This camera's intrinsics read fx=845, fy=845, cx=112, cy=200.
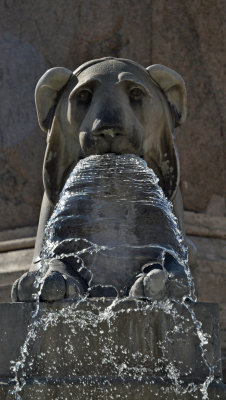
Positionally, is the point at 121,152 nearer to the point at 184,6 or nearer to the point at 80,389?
the point at 80,389

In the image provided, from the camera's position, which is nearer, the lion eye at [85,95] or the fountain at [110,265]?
the fountain at [110,265]

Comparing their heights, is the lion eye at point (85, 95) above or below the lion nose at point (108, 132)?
above

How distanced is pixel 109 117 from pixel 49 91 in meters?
0.50

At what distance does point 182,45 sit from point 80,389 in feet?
11.4

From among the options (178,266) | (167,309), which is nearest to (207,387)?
(167,309)

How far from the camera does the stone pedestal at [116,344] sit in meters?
2.57

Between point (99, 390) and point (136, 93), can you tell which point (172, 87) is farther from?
point (99, 390)

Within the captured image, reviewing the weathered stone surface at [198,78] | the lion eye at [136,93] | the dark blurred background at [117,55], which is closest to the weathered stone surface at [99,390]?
the lion eye at [136,93]

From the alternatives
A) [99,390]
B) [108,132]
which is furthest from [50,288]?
[108,132]

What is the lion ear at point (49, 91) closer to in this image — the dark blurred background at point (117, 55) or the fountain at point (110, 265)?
the fountain at point (110, 265)

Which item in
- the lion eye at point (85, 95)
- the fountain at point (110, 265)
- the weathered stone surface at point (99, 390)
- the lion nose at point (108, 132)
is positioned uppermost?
the lion eye at point (85, 95)

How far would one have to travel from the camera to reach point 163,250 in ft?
10.4

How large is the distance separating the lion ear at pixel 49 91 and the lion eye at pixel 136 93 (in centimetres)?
34

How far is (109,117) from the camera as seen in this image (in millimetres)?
3328
